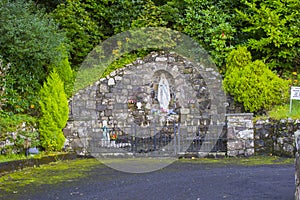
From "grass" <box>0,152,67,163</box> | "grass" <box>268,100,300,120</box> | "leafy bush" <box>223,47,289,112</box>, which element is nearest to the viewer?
"grass" <box>0,152,67,163</box>

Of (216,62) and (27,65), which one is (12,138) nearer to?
(27,65)

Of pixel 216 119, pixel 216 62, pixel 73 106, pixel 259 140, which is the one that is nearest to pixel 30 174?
pixel 73 106

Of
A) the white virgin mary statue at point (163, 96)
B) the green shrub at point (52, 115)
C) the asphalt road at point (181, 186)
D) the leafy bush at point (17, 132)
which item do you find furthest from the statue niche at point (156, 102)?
the asphalt road at point (181, 186)

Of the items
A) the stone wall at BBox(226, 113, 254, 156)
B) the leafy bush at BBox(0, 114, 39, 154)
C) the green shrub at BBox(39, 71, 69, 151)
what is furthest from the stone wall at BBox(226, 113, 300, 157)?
the leafy bush at BBox(0, 114, 39, 154)

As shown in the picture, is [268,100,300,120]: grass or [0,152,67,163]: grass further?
[268,100,300,120]: grass

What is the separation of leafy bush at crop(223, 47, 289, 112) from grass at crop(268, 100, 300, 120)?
0.23 meters

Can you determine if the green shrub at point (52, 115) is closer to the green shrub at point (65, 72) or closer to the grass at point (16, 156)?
the grass at point (16, 156)

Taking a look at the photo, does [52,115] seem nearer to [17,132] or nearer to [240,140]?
[17,132]

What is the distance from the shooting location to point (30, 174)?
6.38m

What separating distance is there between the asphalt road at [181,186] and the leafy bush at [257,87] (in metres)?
2.91

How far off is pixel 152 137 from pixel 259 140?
265 centimetres

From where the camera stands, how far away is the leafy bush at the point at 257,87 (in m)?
9.12

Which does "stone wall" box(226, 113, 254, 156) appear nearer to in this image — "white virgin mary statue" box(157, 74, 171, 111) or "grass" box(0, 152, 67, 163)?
"white virgin mary statue" box(157, 74, 171, 111)

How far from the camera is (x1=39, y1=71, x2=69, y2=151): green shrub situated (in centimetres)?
818
